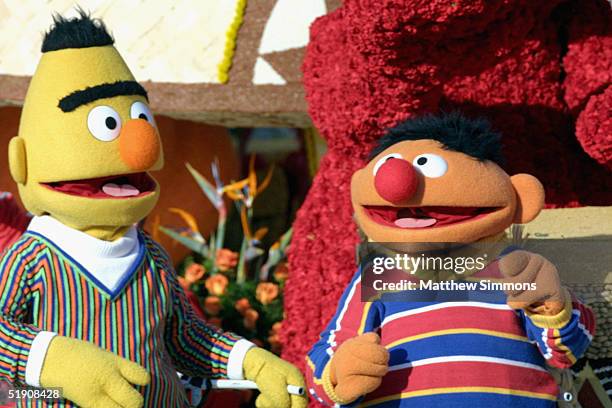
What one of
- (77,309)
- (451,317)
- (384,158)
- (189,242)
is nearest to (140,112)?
(77,309)

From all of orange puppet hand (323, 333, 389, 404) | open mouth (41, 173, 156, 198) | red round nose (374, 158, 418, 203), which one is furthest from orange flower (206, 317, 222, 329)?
red round nose (374, 158, 418, 203)

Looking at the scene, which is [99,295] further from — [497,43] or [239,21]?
[239,21]

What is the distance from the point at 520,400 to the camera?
2037 mm

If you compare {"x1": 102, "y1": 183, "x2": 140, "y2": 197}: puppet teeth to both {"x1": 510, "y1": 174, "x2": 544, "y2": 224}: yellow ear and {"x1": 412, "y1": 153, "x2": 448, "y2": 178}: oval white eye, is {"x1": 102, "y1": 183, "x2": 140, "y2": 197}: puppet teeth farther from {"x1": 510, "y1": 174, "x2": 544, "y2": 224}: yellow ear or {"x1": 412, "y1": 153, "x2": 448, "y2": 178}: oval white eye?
{"x1": 510, "y1": 174, "x2": 544, "y2": 224}: yellow ear

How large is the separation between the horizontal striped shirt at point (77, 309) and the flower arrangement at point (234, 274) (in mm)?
1238

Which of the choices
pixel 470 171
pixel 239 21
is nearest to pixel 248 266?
pixel 239 21

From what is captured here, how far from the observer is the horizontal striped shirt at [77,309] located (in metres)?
2.06

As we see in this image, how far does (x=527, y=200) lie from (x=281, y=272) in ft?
5.88

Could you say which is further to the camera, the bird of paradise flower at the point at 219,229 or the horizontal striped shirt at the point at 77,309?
the bird of paradise flower at the point at 219,229

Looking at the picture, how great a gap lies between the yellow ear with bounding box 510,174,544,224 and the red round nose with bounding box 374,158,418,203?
0.28 metres

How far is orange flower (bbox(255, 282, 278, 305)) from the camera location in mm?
3605

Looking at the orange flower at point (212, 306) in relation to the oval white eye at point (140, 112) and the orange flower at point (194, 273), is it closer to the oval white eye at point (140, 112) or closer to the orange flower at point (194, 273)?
the orange flower at point (194, 273)

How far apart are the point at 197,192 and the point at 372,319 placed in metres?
2.03

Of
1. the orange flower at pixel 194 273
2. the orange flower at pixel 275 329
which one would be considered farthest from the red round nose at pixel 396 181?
the orange flower at pixel 194 273
